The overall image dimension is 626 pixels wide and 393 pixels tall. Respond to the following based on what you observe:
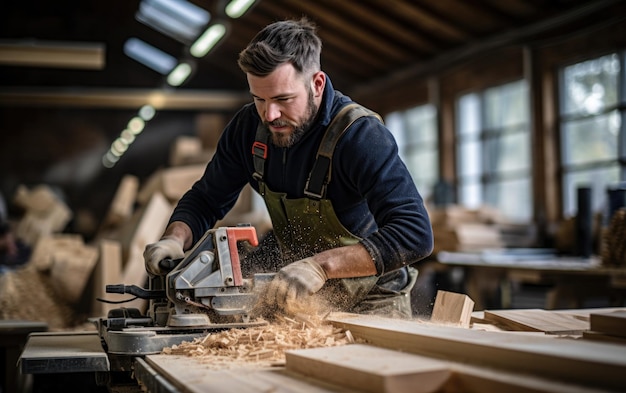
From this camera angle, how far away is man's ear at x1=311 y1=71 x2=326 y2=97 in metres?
3.25

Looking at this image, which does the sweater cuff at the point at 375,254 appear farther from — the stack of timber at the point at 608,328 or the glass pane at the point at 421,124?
the glass pane at the point at 421,124

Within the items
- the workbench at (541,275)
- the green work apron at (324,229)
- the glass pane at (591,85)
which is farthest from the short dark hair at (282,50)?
the glass pane at (591,85)

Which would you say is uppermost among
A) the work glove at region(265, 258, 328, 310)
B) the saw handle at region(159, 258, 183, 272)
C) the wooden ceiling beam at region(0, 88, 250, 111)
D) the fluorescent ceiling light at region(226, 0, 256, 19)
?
the wooden ceiling beam at region(0, 88, 250, 111)

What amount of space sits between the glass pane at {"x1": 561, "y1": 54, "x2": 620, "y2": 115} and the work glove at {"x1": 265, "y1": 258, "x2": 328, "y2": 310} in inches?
233

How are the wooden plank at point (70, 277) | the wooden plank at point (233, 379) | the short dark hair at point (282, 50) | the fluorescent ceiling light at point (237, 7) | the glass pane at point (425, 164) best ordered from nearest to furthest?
the wooden plank at point (233, 379) → the short dark hair at point (282, 50) → the wooden plank at point (70, 277) → the fluorescent ceiling light at point (237, 7) → the glass pane at point (425, 164)

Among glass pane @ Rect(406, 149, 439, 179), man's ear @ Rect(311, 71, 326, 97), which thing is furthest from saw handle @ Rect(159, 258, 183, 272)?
glass pane @ Rect(406, 149, 439, 179)

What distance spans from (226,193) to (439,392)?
2148 millimetres

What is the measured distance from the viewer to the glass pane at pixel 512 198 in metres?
8.99

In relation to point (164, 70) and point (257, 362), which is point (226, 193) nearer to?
point (257, 362)

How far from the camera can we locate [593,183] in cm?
792

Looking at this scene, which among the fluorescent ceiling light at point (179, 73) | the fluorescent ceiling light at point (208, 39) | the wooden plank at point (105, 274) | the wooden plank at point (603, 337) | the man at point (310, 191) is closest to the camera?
the wooden plank at point (603, 337)

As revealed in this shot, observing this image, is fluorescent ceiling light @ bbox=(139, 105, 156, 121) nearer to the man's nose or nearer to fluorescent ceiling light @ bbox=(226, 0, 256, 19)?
fluorescent ceiling light @ bbox=(226, 0, 256, 19)

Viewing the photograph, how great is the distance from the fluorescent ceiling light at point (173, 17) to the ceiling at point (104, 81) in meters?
0.32

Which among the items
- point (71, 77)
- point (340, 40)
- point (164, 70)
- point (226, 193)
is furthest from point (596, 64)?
point (71, 77)
